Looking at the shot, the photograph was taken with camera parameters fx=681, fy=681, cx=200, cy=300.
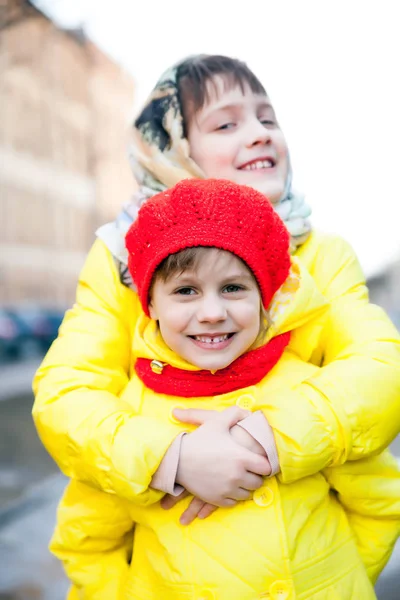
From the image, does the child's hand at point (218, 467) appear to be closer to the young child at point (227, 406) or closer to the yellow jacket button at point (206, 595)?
the young child at point (227, 406)

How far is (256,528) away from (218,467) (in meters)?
0.18

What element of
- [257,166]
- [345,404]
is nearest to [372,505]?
[345,404]

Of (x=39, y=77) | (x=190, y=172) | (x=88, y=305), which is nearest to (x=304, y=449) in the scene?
(x=88, y=305)

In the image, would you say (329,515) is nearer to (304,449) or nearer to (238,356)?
(304,449)

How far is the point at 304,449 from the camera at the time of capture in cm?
154

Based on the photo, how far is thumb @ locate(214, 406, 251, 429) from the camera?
62.9 inches

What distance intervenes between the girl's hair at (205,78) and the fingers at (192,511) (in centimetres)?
109

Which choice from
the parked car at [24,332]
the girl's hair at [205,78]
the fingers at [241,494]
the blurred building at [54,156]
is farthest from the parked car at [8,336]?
the fingers at [241,494]

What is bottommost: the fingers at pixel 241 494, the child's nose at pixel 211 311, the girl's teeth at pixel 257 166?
the fingers at pixel 241 494

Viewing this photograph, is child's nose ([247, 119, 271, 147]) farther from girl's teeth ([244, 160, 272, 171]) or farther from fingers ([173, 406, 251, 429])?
fingers ([173, 406, 251, 429])

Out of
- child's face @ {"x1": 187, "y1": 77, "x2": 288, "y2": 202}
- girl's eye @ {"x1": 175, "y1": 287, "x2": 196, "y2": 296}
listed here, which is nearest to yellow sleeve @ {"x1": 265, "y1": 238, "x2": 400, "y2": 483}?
girl's eye @ {"x1": 175, "y1": 287, "x2": 196, "y2": 296}

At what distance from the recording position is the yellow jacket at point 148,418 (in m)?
1.56

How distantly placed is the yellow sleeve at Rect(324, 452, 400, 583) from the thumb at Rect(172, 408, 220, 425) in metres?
0.34

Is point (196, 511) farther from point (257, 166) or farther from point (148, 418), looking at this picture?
point (257, 166)
